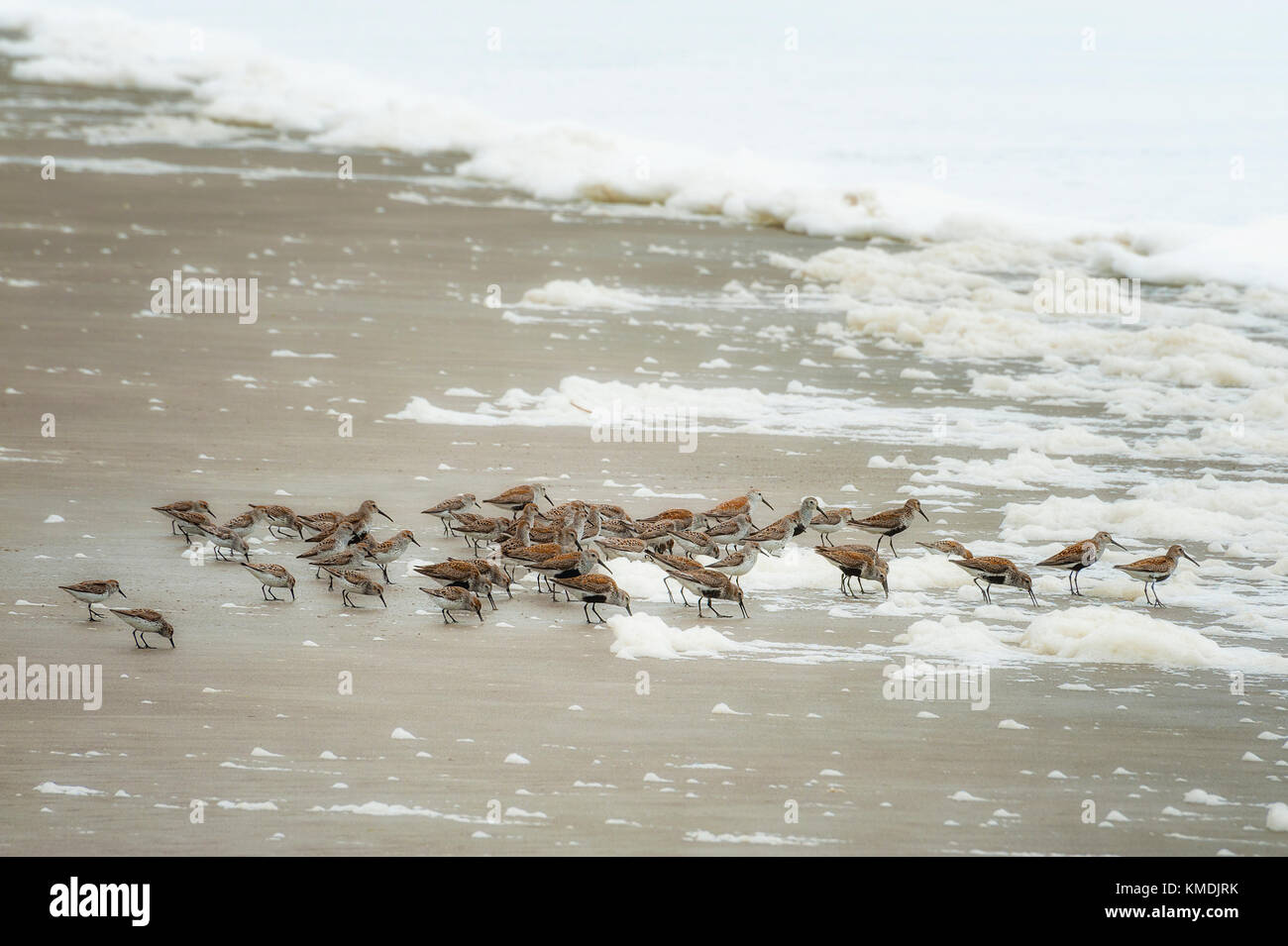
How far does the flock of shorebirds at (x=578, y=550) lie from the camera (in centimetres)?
1004

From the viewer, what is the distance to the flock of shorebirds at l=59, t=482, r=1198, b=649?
10.0 meters

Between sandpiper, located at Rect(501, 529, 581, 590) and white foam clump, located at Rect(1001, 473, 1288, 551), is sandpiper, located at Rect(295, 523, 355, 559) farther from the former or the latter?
white foam clump, located at Rect(1001, 473, 1288, 551)

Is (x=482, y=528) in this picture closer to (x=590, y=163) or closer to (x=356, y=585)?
(x=356, y=585)

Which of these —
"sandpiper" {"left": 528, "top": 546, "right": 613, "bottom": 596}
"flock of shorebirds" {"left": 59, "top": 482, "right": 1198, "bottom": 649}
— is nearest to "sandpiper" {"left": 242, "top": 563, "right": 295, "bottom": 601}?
"flock of shorebirds" {"left": 59, "top": 482, "right": 1198, "bottom": 649}

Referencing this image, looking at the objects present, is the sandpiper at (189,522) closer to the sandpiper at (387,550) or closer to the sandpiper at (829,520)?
the sandpiper at (387,550)

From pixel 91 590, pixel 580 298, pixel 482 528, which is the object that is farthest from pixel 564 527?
pixel 580 298

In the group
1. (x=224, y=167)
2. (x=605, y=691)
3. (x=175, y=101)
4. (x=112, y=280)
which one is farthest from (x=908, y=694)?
(x=175, y=101)

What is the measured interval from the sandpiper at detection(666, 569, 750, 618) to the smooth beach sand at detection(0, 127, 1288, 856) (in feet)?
0.56

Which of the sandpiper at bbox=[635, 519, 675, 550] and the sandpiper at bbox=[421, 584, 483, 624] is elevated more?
the sandpiper at bbox=[635, 519, 675, 550]

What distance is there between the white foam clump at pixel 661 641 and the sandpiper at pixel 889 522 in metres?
2.22

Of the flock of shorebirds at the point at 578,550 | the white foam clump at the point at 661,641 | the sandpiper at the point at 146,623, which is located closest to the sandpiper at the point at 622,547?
the flock of shorebirds at the point at 578,550

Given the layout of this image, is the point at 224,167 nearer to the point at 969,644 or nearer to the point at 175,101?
the point at 175,101

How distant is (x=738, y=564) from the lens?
33.7 ft
